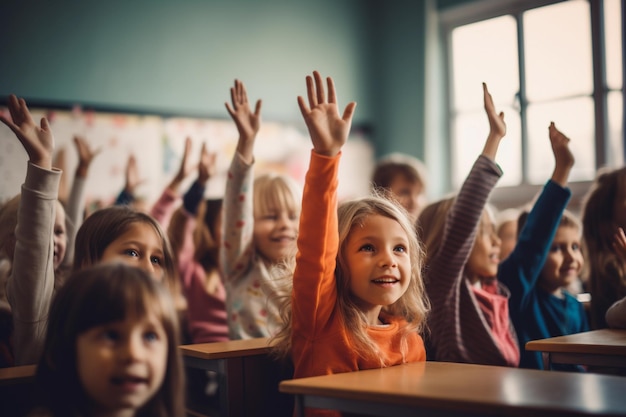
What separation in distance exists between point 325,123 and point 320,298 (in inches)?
17.5

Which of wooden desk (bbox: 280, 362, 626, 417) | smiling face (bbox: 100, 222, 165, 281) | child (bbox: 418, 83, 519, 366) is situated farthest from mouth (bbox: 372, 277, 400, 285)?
smiling face (bbox: 100, 222, 165, 281)

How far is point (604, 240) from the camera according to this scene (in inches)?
109

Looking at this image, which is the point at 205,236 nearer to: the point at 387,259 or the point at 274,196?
the point at 274,196

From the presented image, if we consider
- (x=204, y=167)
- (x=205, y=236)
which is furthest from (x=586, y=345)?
(x=205, y=236)

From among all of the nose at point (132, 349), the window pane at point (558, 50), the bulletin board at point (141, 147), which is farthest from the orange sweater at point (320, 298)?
the window pane at point (558, 50)

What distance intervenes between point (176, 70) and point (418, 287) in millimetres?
3572

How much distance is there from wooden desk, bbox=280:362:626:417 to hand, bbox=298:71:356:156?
55 centimetres

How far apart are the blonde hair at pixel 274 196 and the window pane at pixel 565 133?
304 centimetres

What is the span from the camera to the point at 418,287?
2068 millimetres

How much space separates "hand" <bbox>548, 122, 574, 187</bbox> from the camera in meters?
2.40

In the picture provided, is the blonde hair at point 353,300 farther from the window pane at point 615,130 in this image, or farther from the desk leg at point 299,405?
the window pane at point 615,130

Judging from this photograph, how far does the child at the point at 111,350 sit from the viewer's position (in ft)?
4.19

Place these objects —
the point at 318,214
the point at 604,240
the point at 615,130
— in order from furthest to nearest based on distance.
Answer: the point at 615,130
the point at 604,240
the point at 318,214

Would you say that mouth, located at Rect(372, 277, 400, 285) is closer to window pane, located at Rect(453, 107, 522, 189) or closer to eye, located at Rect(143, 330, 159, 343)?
eye, located at Rect(143, 330, 159, 343)
